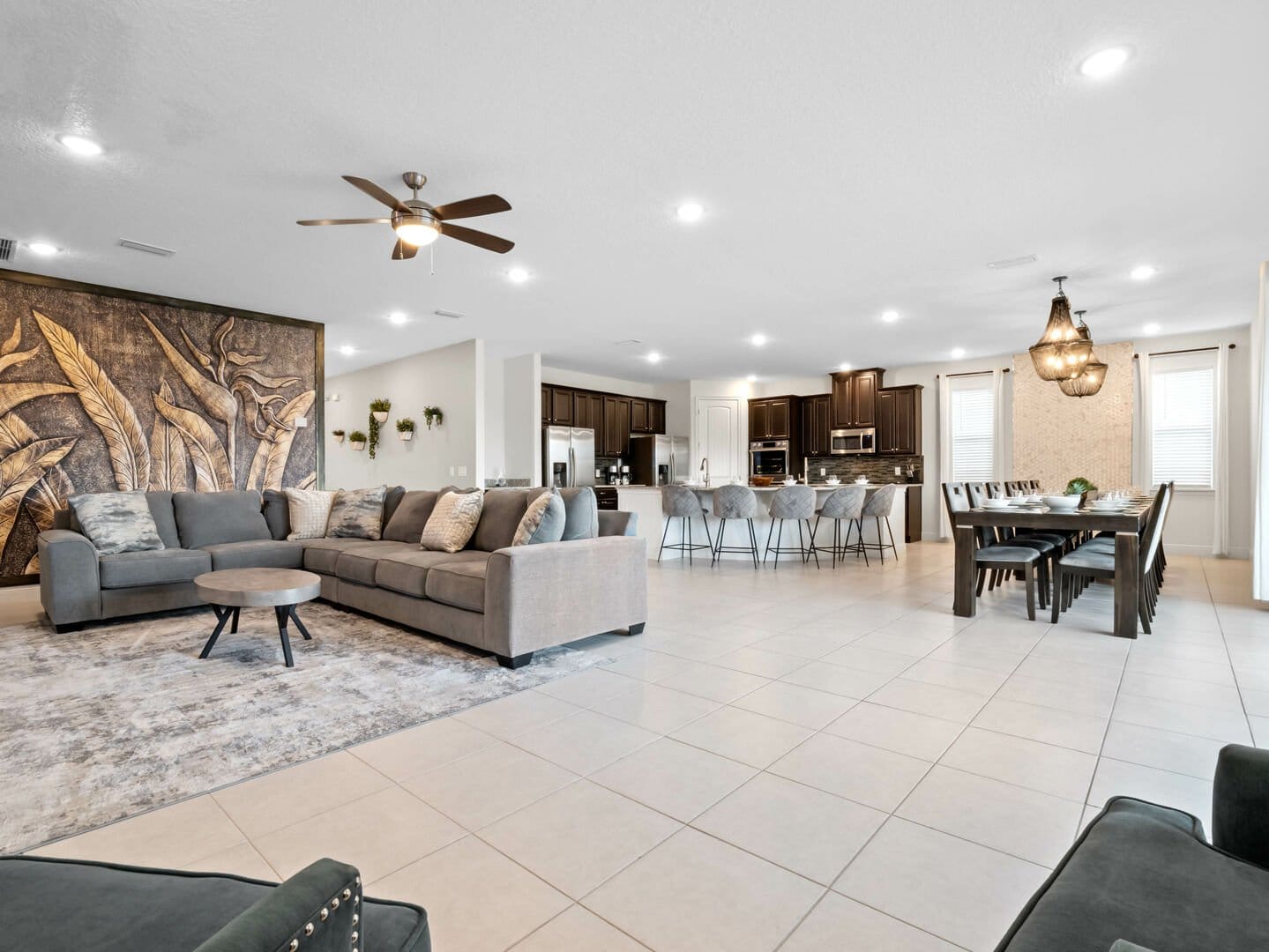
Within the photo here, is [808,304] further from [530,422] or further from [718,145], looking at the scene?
[530,422]

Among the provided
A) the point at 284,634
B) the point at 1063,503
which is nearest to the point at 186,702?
the point at 284,634

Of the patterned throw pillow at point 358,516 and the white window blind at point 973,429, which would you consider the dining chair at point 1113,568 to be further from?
the patterned throw pillow at point 358,516

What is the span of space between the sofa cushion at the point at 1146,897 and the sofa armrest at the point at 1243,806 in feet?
0.14

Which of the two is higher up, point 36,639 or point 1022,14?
point 1022,14

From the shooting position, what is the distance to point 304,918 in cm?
67

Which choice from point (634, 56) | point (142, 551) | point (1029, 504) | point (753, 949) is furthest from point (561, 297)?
point (753, 949)

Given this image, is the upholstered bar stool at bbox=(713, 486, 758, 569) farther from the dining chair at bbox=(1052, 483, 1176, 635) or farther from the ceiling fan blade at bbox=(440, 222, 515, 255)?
the ceiling fan blade at bbox=(440, 222, 515, 255)

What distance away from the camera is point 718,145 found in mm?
3223

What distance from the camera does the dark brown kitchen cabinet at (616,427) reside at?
10.5 meters

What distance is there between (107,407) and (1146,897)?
7282 millimetres

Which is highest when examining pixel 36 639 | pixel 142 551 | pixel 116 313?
pixel 116 313

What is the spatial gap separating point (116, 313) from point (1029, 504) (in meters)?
8.12

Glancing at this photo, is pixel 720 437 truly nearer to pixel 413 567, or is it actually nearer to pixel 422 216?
pixel 413 567

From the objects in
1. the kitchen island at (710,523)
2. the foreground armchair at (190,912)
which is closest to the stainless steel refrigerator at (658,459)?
the kitchen island at (710,523)
